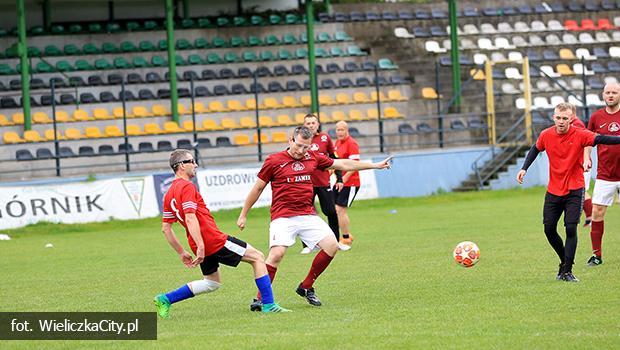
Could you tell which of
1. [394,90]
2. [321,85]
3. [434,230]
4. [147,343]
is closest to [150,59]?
[321,85]

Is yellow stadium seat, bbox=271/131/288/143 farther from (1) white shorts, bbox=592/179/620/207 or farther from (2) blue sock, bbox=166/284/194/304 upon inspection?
(2) blue sock, bbox=166/284/194/304

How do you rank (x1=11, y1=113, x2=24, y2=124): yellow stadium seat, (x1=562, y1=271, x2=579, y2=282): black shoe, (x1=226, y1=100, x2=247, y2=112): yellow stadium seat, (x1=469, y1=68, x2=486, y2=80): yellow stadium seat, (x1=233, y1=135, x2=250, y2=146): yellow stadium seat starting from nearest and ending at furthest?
1. (x1=562, y1=271, x2=579, y2=282): black shoe
2. (x1=11, y1=113, x2=24, y2=124): yellow stadium seat
3. (x1=233, y1=135, x2=250, y2=146): yellow stadium seat
4. (x1=226, y1=100, x2=247, y2=112): yellow stadium seat
5. (x1=469, y1=68, x2=486, y2=80): yellow stadium seat

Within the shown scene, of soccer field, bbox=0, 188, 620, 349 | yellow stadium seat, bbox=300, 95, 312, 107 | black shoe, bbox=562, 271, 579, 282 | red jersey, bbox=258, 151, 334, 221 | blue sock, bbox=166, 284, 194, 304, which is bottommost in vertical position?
soccer field, bbox=0, 188, 620, 349

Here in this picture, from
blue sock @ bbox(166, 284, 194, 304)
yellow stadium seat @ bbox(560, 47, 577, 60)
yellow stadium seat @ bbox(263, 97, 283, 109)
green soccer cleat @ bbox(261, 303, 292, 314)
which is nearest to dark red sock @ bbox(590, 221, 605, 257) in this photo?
green soccer cleat @ bbox(261, 303, 292, 314)

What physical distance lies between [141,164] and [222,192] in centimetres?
473

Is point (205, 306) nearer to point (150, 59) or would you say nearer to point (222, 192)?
point (222, 192)

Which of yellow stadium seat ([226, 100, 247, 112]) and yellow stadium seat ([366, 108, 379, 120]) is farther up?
yellow stadium seat ([226, 100, 247, 112])

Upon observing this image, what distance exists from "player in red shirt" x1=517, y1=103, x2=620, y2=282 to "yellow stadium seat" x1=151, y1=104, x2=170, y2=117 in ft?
72.1

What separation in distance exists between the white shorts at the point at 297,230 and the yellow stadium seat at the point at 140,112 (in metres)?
22.1

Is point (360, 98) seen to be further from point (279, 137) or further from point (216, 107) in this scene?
point (216, 107)

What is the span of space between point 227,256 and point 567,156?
4.11 meters

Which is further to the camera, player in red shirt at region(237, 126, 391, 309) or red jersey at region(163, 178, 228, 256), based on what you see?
player in red shirt at region(237, 126, 391, 309)

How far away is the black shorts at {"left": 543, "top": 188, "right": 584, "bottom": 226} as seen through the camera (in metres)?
12.6

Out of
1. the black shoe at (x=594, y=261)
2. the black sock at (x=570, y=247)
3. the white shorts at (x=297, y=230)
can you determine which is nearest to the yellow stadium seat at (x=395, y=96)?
the black shoe at (x=594, y=261)
